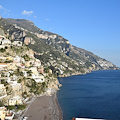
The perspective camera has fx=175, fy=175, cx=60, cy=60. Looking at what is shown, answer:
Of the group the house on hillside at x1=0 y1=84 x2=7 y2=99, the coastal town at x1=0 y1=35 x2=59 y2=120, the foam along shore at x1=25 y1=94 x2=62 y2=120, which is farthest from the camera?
the house on hillside at x1=0 y1=84 x2=7 y2=99

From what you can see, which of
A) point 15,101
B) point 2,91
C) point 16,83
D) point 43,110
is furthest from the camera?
point 16,83

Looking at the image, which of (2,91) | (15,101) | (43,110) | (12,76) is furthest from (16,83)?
(43,110)

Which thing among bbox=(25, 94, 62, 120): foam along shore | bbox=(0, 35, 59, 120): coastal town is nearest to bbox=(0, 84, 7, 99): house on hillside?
bbox=(0, 35, 59, 120): coastal town

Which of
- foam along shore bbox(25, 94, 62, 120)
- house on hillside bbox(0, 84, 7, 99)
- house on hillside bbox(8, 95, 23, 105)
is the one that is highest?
house on hillside bbox(0, 84, 7, 99)

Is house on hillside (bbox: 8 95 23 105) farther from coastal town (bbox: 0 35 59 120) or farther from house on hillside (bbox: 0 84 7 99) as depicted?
house on hillside (bbox: 0 84 7 99)

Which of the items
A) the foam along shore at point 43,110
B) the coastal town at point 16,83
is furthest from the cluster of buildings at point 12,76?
the foam along shore at point 43,110

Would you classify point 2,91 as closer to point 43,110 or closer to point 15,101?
point 15,101

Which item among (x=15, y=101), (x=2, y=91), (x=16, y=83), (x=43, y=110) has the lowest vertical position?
(x=43, y=110)

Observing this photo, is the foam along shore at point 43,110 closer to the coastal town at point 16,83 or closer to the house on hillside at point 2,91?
the coastal town at point 16,83
